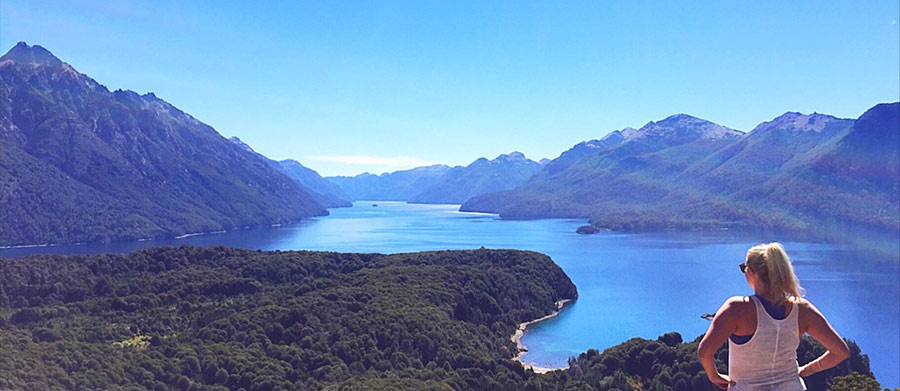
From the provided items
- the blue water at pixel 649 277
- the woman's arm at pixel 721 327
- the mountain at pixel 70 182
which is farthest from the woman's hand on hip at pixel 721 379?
the mountain at pixel 70 182

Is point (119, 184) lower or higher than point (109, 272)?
higher

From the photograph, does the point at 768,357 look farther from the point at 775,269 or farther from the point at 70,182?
the point at 70,182

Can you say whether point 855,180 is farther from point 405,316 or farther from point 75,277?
point 75,277

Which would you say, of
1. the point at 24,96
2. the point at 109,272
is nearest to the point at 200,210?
the point at 24,96

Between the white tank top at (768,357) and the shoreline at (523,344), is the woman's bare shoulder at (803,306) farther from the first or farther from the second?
the shoreline at (523,344)

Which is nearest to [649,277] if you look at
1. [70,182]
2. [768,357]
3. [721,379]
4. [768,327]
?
[721,379]

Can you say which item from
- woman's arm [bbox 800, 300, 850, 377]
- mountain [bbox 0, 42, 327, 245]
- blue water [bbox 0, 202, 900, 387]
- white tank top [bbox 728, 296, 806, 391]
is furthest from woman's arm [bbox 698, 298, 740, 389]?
mountain [bbox 0, 42, 327, 245]

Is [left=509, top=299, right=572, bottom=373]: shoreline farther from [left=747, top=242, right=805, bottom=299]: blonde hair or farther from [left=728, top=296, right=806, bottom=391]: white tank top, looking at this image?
[left=747, top=242, right=805, bottom=299]: blonde hair
